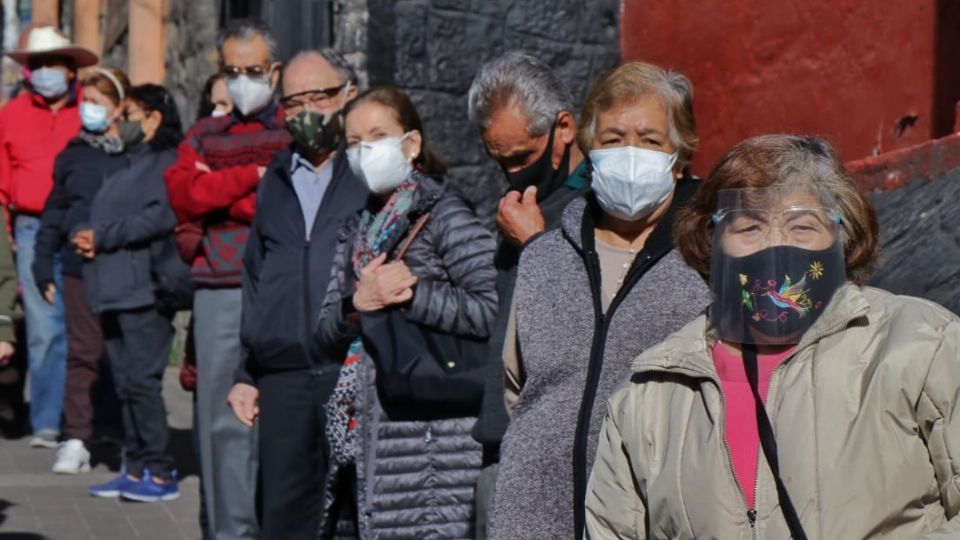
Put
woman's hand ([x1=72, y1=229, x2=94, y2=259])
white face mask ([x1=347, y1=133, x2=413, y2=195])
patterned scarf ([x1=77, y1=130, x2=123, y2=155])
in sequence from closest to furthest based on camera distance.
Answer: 1. white face mask ([x1=347, y1=133, x2=413, y2=195])
2. woman's hand ([x1=72, y1=229, x2=94, y2=259])
3. patterned scarf ([x1=77, y1=130, x2=123, y2=155])

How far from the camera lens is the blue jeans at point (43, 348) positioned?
10.4 meters

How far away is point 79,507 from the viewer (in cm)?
868

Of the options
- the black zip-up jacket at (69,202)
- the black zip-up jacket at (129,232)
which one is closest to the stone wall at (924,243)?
the black zip-up jacket at (129,232)

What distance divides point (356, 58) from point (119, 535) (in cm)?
255

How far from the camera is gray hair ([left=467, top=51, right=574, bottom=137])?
4980 millimetres

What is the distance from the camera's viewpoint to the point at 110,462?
9.98 meters

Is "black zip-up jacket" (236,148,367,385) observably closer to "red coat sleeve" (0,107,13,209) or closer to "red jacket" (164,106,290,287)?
"red jacket" (164,106,290,287)

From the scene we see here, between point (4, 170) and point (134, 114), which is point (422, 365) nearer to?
point (134, 114)

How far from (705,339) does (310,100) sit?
11.4 feet

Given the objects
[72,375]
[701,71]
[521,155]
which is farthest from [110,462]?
[521,155]

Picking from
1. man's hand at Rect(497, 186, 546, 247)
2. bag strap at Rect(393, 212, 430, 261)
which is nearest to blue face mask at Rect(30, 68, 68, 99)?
bag strap at Rect(393, 212, 430, 261)

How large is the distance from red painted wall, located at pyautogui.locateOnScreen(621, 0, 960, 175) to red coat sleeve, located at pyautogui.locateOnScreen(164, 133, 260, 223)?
234cm

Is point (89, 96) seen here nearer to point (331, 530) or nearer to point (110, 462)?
point (110, 462)

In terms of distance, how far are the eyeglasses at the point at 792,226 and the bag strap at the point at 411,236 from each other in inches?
94.2
